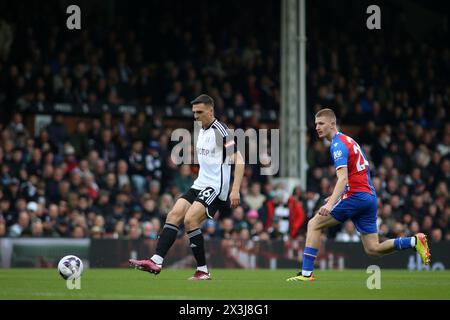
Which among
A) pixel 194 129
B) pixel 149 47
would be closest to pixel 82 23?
pixel 149 47

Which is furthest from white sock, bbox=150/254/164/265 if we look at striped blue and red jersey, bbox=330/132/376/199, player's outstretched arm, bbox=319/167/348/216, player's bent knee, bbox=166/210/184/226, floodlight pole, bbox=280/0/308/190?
floodlight pole, bbox=280/0/308/190

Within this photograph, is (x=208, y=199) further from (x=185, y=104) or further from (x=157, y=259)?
(x=185, y=104)

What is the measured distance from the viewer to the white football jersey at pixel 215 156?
12.8 m

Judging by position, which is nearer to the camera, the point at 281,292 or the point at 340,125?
the point at 281,292

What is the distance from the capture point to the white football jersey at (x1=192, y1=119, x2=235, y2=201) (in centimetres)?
1280

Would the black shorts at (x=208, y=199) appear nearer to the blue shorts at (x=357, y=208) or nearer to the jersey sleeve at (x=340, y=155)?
the blue shorts at (x=357, y=208)

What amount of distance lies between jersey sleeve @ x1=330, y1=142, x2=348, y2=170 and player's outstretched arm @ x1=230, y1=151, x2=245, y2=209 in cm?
117

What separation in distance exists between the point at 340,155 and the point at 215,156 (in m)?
1.67

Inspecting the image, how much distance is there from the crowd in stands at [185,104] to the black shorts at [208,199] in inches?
255

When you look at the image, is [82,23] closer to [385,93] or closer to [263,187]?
[263,187]

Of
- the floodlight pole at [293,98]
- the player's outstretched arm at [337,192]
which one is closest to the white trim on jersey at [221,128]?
the player's outstretched arm at [337,192]

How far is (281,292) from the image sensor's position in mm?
10617

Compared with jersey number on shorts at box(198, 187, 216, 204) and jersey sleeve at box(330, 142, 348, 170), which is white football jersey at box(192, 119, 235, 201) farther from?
jersey sleeve at box(330, 142, 348, 170)

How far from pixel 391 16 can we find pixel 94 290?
22086 mm
